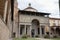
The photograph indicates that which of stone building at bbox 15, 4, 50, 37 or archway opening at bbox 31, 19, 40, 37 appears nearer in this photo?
stone building at bbox 15, 4, 50, 37

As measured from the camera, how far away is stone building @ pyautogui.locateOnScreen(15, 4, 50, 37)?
36.8m

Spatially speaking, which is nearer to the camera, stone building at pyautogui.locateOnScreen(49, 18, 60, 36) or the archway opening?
the archway opening

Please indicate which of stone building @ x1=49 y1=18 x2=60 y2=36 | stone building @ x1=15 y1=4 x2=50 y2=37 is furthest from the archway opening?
stone building @ x1=49 y1=18 x2=60 y2=36

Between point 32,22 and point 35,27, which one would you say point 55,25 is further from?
point 32,22

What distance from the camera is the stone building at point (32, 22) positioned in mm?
36812

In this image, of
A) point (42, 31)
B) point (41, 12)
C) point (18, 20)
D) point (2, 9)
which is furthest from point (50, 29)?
point (2, 9)

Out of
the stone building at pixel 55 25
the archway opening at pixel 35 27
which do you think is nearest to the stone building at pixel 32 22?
the archway opening at pixel 35 27

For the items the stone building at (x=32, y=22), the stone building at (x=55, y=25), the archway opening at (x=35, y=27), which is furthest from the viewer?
the stone building at (x=55, y=25)

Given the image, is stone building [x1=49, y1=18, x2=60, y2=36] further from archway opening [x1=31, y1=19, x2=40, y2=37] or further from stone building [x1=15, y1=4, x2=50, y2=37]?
archway opening [x1=31, y1=19, x2=40, y2=37]

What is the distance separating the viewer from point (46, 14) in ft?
131

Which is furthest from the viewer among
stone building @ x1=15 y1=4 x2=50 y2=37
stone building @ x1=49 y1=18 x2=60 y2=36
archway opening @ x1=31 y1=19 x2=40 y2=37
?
stone building @ x1=49 y1=18 x2=60 y2=36

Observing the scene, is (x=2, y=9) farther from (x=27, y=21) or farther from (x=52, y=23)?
(x=52, y=23)

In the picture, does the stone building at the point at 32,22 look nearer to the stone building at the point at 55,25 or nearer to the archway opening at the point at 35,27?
the archway opening at the point at 35,27

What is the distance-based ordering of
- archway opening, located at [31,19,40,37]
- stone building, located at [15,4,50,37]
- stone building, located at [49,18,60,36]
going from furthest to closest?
stone building, located at [49,18,60,36] → archway opening, located at [31,19,40,37] → stone building, located at [15,4,50,37]
